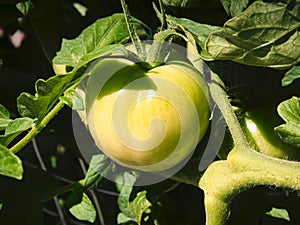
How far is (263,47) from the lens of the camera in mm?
835

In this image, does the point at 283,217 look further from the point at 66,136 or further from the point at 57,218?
the point at 57,218

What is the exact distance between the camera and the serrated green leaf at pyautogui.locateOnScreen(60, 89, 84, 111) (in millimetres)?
859

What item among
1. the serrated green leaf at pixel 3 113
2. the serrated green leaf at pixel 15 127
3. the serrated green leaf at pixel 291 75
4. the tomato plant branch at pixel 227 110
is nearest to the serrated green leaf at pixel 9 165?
the serrated green leaf at pixel 15 127

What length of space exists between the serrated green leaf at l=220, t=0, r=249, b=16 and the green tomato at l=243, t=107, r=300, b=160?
0.56 ft

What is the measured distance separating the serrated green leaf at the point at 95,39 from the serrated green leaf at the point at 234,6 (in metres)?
0.16

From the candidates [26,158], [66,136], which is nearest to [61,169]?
[26,158]

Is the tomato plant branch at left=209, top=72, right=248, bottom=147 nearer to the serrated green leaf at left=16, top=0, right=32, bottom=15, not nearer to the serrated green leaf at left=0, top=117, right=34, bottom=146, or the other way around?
the serrated green leaf at left=0, top=117, right=34, bottom=146

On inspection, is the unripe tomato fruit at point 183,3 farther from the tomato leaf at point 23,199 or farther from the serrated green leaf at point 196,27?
the tomato leaf at point 23,199

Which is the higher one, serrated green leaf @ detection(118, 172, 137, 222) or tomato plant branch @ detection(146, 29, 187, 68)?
tomato plant branch @ detection(146, 29, 187, 68)

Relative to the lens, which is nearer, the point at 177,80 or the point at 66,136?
the point at 177,80

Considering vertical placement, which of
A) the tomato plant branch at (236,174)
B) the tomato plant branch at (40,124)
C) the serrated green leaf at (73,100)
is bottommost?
the tomato plant branch at (236,174)

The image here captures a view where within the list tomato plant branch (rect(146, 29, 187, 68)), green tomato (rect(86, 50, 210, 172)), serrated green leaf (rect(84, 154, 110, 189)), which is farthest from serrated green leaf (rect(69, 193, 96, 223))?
tomato plant branch (rect(146, 29, 187, 68))

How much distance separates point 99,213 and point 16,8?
444 mm

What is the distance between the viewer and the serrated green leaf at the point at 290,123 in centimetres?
86
